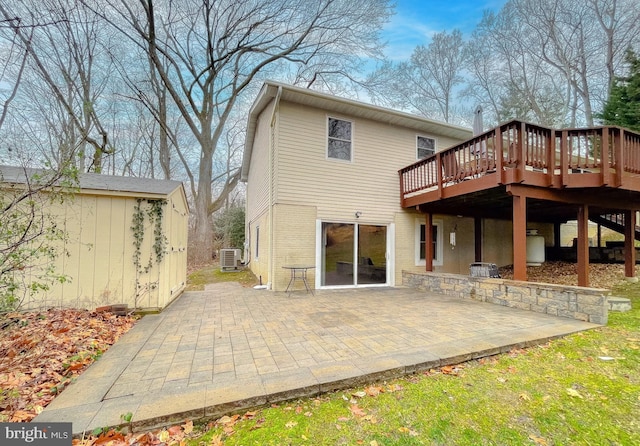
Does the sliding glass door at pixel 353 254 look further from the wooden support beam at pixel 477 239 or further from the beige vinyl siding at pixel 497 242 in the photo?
the beige vinyl siding at pixel 497 242

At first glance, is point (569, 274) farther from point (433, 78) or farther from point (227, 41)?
point (227, 41)

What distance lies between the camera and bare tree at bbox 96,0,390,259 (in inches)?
488

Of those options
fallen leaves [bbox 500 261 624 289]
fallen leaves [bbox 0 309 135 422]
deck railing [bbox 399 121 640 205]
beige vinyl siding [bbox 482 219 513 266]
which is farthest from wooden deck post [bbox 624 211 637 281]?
fallen leaves [bbox 0 309 135 422]

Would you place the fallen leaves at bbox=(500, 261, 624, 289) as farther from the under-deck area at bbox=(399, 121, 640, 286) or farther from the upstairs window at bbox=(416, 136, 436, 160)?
the upstairs window at bbox=(416, 136, 436, 160)

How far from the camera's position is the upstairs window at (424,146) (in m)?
9.27

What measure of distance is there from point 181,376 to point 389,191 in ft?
24.2

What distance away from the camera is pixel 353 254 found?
7.97m

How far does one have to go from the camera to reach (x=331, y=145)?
315 inches

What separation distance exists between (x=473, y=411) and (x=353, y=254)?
5824 mm

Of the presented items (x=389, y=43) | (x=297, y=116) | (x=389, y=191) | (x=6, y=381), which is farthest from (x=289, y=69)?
(x=6, y=381)

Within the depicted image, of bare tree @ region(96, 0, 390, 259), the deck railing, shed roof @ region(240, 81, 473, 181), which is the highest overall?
bare tree @ region(96, 0, 390, 259)

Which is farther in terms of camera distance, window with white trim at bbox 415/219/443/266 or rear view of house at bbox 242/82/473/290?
window with white trim at bbox 415/219/443/266

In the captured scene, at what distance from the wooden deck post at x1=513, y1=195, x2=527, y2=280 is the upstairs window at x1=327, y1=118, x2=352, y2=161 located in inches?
171

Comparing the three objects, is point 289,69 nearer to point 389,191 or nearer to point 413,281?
point 389,191
